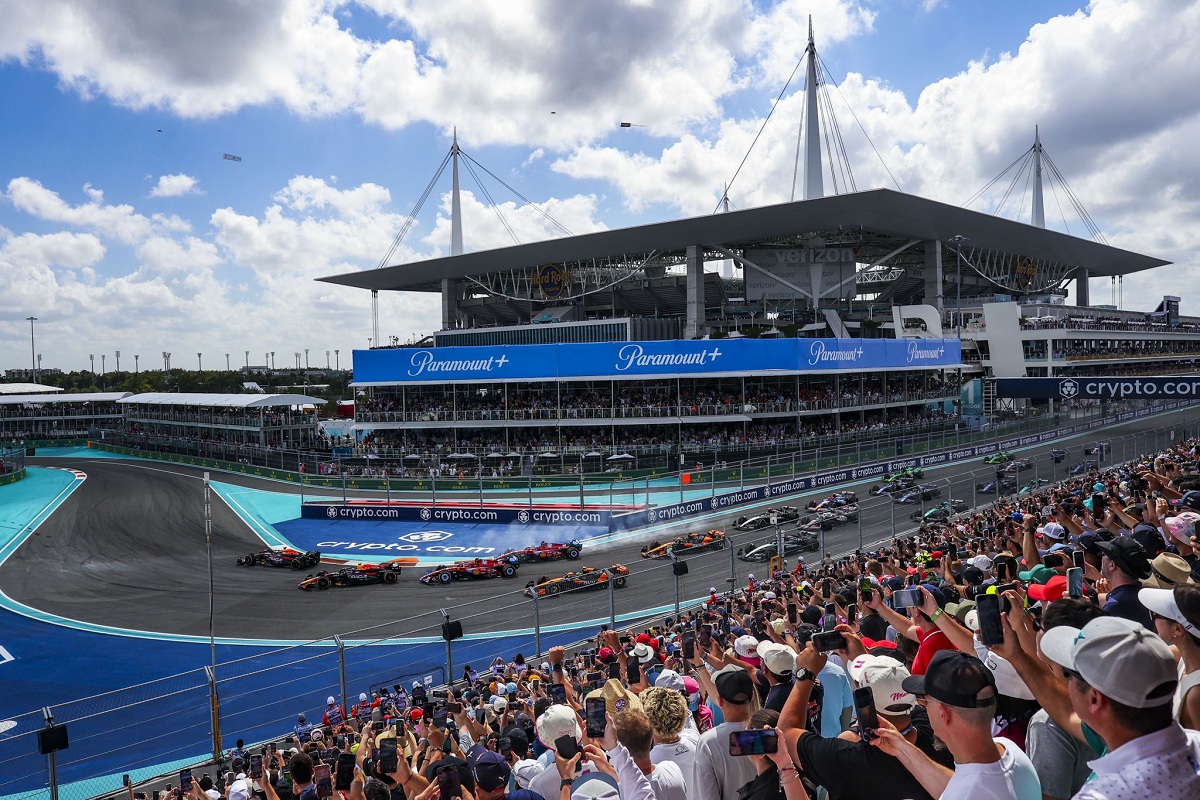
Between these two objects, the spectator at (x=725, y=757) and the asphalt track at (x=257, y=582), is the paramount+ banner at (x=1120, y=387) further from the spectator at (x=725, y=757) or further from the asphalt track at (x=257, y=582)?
the spectator at (x=725, y=757)

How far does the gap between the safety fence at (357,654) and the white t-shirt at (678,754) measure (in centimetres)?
748

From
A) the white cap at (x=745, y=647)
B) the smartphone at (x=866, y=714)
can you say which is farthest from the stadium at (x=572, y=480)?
the white cap at (x=745, y=647)

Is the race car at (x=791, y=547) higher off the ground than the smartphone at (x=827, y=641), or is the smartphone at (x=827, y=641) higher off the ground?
the smartphone at (x=827, y=641)

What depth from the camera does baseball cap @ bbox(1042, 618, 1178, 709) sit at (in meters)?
2.22

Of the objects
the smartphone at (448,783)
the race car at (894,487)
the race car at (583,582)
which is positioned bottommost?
the race car at (583,582)

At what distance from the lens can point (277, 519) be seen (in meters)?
35.2

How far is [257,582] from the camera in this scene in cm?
2495

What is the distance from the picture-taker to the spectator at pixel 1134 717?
2191 mm

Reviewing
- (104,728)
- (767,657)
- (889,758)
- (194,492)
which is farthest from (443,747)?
(194,492)

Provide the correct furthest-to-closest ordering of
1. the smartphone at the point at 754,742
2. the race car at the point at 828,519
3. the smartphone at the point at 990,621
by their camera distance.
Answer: the race car at the point at 828,519 < the smartphone at the point at 990,621 < the smartphone at the point at 754,742

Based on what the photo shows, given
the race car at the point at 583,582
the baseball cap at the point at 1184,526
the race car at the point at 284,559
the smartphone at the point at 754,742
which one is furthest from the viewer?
the race car at the point at 284,559

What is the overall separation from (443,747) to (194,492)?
42.9m

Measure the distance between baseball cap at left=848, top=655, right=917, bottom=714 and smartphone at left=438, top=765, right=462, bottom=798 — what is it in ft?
6.38

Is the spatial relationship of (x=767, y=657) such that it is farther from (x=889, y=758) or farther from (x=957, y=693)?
(x=957, y=693)
